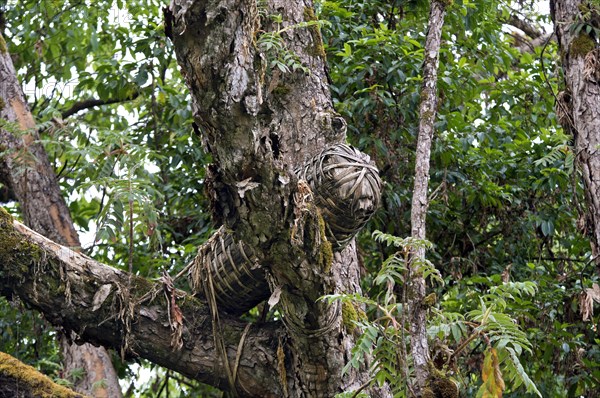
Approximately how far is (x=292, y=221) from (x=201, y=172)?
3.12 meters

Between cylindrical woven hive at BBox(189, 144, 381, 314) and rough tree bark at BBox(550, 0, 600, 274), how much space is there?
4.41 feet

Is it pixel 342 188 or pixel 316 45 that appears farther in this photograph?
pixel 316 45

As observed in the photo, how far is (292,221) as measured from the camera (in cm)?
350

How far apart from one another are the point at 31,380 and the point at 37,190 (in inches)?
119

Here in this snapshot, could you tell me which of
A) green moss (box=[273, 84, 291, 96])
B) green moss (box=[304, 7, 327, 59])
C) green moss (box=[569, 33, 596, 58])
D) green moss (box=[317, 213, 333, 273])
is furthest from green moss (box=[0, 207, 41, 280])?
green moss (box=[569, 33, 596, 58])

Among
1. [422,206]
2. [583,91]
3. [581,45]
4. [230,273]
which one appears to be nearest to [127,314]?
[230,273]

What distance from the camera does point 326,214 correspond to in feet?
12.7

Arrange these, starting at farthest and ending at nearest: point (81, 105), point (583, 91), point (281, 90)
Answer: point (81, 105), point (583, 91), point (281, 90)

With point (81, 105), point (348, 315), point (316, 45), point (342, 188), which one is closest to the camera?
point (342, 188)

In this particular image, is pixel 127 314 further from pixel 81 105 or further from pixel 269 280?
pixel 81 105

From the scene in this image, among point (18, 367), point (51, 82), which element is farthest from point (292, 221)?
point (51, 82)

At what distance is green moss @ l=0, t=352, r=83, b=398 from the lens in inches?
140

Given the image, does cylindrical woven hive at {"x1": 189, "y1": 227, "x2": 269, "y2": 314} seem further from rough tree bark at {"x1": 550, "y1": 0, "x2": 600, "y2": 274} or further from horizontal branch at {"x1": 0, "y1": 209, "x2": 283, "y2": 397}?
rough tree bark at {"x1": 550, "y1": 0, "x2": 600, "y2": 274}

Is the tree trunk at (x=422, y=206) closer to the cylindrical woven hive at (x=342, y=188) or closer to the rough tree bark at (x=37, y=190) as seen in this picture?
the cylindrical woven hive at (x=342, y=188)
